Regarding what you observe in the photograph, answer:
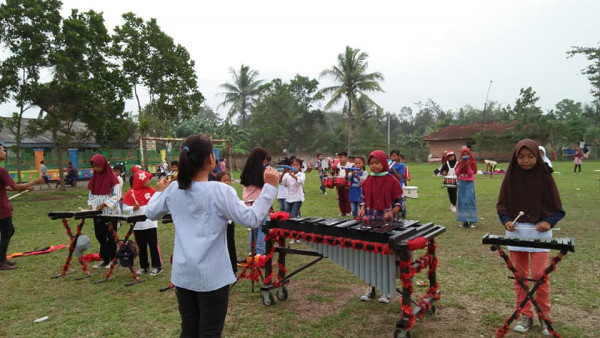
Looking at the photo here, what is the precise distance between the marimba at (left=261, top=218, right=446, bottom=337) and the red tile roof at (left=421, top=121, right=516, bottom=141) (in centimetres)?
3580

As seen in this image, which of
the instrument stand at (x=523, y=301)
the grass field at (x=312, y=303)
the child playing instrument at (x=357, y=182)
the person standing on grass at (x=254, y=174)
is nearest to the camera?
the instrument stand at (x=523, y=301)

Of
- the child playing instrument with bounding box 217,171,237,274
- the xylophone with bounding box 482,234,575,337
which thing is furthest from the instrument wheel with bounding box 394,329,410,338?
the child playing instrument with bounding box 217,171,237,274

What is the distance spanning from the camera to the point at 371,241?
12.9ft

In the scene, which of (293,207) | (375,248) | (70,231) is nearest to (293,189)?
(293,207)

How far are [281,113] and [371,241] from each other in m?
36.0

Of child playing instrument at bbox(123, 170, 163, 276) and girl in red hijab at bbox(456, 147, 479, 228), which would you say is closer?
child playing instrument at bbox(123, 170, 163, 276)

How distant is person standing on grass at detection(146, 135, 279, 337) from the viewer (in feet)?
8.46

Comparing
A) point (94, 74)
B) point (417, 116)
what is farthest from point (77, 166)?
point (417, 116)

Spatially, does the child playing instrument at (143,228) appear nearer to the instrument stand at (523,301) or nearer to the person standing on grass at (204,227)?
the person standing on grass at (204,227)

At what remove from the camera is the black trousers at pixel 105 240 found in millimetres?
6516

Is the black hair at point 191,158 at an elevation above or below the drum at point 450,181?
above

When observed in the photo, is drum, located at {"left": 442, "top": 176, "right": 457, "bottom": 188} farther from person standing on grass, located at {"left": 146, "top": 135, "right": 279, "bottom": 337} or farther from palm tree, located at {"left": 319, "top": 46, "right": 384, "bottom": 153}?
palm tree, located at {"left": 319, "top": 46, "right": 384, "bottom": 153}

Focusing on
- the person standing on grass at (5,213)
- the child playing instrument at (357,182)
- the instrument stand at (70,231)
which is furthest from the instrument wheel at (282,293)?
the child playing instrument at (357,182)

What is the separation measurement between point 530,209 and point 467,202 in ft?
16.9
